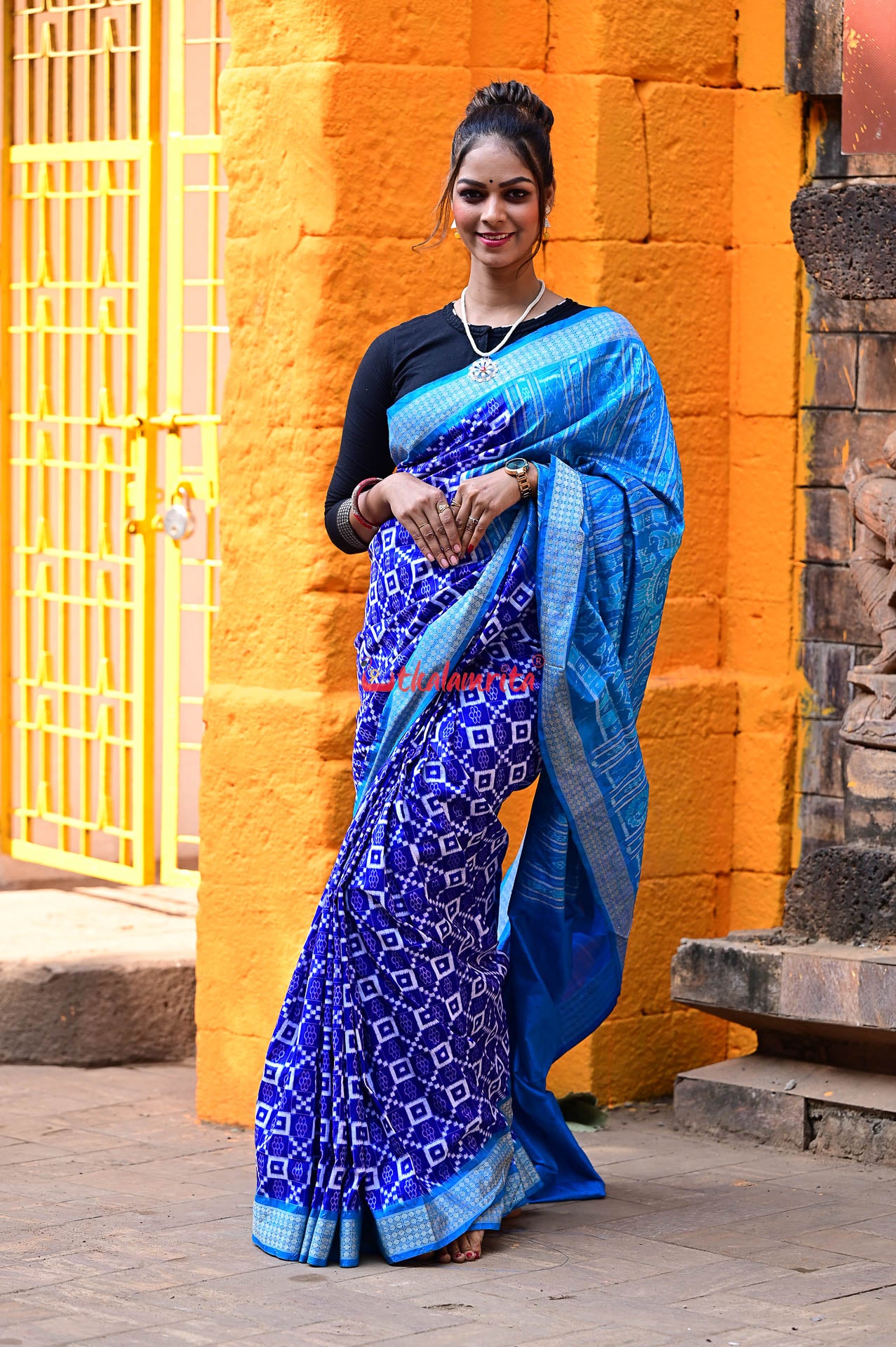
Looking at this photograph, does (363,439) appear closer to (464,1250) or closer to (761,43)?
Answer: (464,1250)

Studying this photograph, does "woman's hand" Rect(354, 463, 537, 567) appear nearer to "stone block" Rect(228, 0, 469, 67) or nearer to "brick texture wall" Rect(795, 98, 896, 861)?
"stone block" Rect(228, 0, 469, 67)

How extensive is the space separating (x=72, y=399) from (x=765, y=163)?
112 inches

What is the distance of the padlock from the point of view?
6.58m

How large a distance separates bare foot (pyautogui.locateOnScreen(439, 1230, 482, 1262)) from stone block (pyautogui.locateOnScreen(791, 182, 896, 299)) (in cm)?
229

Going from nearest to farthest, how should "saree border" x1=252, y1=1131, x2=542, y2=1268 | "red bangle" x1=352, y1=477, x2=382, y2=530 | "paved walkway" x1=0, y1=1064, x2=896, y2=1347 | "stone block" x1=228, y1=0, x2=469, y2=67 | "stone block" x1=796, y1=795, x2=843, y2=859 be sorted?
"paved walkway" x1=0, y1=1064, x2=896, y2=1347 < "saree border" x1=252, y1=1131, x2=542, y2=1268 < "red bangle" x1=352, y1=477, x2=382, y2=530 < "stone block" x1=228, y1=0, x2=469, y2=67 < "stone block" x1=796, y1=795, x2=843, y2=859

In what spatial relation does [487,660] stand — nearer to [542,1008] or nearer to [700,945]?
[542,1008]

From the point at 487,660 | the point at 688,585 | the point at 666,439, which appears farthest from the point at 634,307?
the point at 487,660

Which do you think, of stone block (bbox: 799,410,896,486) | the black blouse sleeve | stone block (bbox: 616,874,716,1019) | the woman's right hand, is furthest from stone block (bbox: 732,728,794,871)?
the woman's right hand

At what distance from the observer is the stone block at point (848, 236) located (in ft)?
16.3

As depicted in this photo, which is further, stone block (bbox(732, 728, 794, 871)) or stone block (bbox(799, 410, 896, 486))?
stone block (bbox(732, 728, 794, 871))

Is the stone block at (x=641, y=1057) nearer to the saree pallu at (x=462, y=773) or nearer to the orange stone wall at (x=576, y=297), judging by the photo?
the orange stone wall at (x=576, y=297)

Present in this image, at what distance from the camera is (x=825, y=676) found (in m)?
5.31

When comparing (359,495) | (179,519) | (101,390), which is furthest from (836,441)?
(101,390)

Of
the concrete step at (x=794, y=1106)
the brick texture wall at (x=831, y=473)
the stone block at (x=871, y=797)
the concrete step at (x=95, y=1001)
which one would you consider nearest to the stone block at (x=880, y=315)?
the brick texture wall at (x=831, y=473)
